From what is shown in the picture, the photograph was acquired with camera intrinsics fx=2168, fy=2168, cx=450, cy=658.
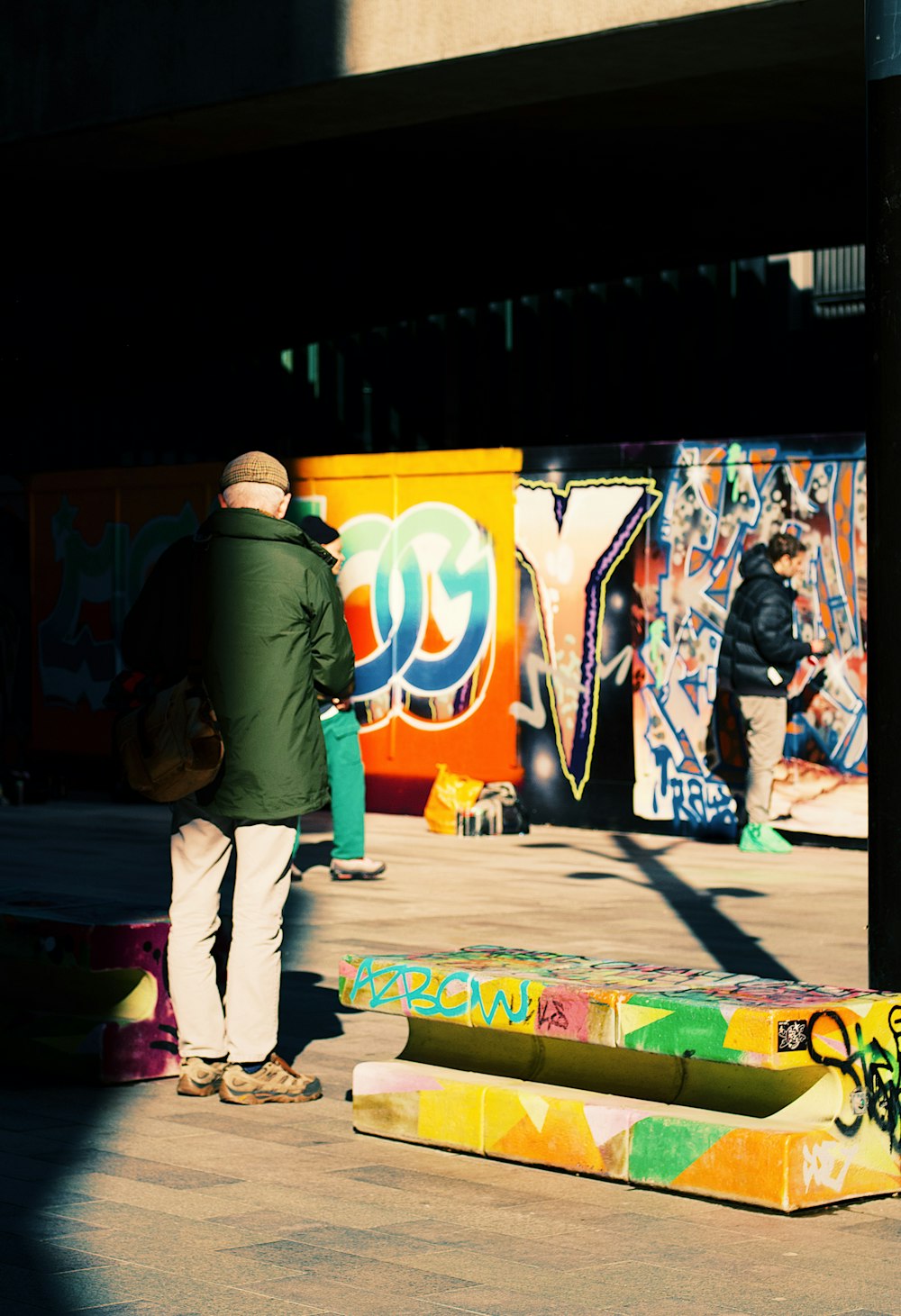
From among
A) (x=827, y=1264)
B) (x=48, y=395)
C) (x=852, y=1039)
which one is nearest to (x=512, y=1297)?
(x=827, y=1264)

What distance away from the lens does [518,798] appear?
49.7 ft

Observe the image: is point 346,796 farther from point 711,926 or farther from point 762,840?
point 762,840

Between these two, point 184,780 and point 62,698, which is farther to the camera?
point 62,698

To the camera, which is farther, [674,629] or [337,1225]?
[674,629]

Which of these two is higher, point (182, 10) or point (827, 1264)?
point (182, 10)

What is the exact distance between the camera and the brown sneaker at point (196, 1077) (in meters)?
6.50

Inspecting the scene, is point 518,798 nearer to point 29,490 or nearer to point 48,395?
point 29,490

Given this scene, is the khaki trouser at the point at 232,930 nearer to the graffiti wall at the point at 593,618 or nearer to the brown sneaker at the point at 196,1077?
the brown sneaker at the point at 196,1077

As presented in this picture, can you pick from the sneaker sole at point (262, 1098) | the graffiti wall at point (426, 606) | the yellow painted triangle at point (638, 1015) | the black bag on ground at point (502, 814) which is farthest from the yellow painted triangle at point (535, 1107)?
the graffiti wall at point (426, 606)

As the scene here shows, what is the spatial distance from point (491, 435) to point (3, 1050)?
12.1 meters

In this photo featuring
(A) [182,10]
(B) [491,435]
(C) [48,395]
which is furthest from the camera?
(C) [48,395]

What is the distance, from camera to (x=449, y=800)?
14664 millimetres

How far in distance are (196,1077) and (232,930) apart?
475mm

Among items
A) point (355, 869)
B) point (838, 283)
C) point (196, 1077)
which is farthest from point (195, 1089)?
point (838, 283)
